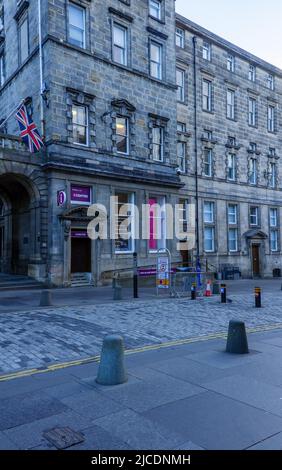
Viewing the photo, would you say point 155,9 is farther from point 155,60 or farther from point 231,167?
point 231,167

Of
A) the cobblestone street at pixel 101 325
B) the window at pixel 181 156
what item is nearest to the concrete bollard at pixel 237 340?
the cobblestone street at pixel 101 325

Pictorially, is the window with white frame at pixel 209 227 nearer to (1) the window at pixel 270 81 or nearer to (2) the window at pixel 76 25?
(2) the window at pixel 76 25

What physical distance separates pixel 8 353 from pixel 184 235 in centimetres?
2189

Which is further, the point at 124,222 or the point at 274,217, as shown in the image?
the point at 274,217

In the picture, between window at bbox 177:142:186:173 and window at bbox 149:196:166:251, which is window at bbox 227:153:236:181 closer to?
window at bbox 177:142:186:173

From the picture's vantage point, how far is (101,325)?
Answer: 9.80 m

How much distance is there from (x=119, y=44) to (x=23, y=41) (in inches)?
231

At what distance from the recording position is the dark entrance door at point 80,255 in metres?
21.3

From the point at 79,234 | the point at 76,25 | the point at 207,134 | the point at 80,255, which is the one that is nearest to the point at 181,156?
the point at 207,134

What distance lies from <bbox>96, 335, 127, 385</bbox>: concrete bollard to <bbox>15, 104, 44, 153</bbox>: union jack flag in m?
15.4

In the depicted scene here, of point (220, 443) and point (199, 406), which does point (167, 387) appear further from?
point (220, 443)

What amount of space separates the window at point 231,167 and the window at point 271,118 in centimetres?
708

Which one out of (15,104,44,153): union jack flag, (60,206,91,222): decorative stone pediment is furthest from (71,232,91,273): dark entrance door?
(15,104,44,153): union jack flag

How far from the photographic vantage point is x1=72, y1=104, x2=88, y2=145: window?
21017 millimetres
